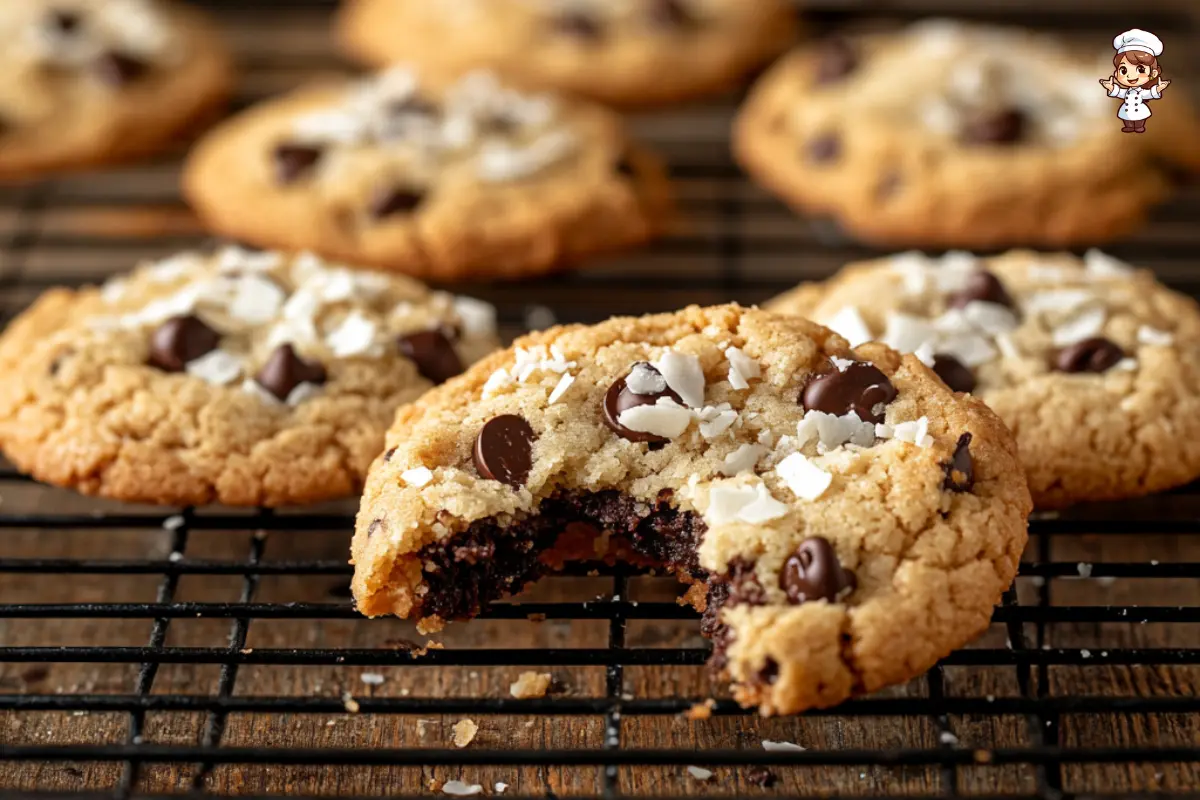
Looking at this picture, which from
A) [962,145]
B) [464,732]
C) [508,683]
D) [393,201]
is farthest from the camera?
[962,145]

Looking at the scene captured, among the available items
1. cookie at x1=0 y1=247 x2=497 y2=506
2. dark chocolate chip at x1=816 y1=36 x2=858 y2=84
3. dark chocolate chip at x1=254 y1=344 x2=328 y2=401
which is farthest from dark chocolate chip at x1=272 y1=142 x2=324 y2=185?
dark chocolate chip at x1=816 y1=36 x2=858 y2=84

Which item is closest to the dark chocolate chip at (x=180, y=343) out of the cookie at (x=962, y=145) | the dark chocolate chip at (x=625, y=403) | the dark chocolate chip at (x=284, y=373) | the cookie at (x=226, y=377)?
the cookie at (x=226, y=377)

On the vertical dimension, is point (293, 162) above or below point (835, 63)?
below

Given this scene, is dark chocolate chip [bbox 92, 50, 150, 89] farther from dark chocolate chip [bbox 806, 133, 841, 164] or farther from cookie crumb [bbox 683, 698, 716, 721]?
cookie crumb [bbox 683, 698, 716, 721]

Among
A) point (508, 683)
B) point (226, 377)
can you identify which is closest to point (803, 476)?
point (508, 683)

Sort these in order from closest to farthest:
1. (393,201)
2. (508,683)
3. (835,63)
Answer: (508,683) → (393,201) → (835,63)

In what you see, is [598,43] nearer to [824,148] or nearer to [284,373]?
[824,148]
